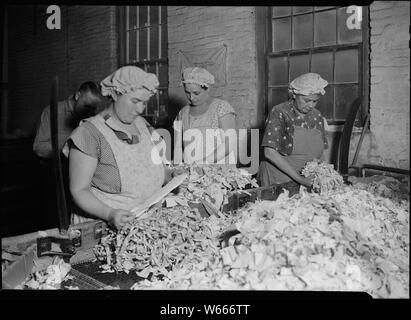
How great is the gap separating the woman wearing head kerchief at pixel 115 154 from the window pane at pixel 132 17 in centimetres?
424

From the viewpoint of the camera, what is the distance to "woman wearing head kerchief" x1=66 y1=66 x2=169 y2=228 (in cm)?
181

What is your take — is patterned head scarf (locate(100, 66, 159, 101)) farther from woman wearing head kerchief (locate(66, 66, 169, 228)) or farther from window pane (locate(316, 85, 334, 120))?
window pane (locate(316, 85, 334, 120))

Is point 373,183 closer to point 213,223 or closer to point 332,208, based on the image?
point 332,208

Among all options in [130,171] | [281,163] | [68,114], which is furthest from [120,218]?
[68,114]

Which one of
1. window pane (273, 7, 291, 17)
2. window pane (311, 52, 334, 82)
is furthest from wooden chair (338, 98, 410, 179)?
window pane (273, 7, 291, 17)

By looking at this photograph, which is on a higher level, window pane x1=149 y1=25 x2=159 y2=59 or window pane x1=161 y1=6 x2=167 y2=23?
window pane x1=161 y1=6 x2=167 y2=23

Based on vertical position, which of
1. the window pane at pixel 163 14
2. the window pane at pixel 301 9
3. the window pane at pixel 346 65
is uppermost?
the window pane at pixel 163 14

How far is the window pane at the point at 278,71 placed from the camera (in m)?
4.43

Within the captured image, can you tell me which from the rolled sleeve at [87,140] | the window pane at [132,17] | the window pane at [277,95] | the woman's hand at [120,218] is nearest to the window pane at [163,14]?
the window pane at [132,17]

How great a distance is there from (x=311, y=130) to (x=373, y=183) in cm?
67

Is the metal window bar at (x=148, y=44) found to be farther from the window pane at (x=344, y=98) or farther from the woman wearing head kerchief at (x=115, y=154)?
the woman wearing head kerchief at (x=115, y=154)

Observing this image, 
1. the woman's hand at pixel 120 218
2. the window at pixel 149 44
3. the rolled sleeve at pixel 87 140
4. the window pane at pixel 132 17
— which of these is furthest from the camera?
the window pane at pixel 132 17

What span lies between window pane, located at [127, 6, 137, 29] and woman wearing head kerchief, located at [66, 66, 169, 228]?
424cm

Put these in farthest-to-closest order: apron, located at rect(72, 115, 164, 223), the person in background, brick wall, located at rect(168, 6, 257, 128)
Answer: brick wall, located at rect(168, 6, 257, 128) < the person in background < apron, located at rect(72, 115, 164, 223)
